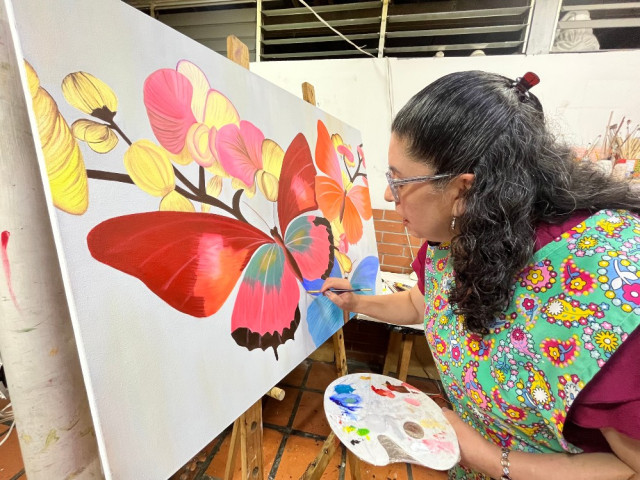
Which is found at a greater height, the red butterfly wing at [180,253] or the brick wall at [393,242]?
the red butterfly wing at [180,253]

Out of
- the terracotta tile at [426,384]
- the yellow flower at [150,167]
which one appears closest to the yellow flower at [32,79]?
the yellow flower at [150,167]

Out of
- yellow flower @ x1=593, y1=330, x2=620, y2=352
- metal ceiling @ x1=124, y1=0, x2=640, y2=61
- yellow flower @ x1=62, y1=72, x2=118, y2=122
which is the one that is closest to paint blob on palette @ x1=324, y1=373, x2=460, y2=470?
yellow flower @ x1=593, y1=330, x2=620, y2=352

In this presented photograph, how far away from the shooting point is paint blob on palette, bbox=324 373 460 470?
0.62 metres

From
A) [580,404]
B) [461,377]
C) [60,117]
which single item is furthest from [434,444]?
[60,117]

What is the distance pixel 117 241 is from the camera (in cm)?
45

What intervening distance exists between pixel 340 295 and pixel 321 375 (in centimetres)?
137

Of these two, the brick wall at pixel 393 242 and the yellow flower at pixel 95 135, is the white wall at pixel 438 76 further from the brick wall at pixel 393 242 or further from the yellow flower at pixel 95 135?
the yellow flower at pixel 95 135

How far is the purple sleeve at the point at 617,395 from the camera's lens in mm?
448

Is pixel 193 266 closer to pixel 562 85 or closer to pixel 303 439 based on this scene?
pixel 303 439

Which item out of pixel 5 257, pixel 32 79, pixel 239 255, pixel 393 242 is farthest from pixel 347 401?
pixel 393 242

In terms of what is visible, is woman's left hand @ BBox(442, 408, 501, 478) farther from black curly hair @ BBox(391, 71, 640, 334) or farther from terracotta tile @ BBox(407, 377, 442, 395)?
terracotta tile @ BBox(407, 377, 442, 395)

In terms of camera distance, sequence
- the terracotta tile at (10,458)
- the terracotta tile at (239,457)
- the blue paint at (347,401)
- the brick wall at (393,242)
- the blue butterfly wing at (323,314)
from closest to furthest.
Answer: the blue paint at (347,401) → the blue butterfly wing at (323,314) → the terracotta tile at (10,458) → the terracotta tile at (239,457) → the brick wall at (393,242)

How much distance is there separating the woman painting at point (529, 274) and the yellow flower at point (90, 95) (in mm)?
508

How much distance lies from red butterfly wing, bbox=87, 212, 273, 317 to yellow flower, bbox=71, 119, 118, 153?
0.34 feet
